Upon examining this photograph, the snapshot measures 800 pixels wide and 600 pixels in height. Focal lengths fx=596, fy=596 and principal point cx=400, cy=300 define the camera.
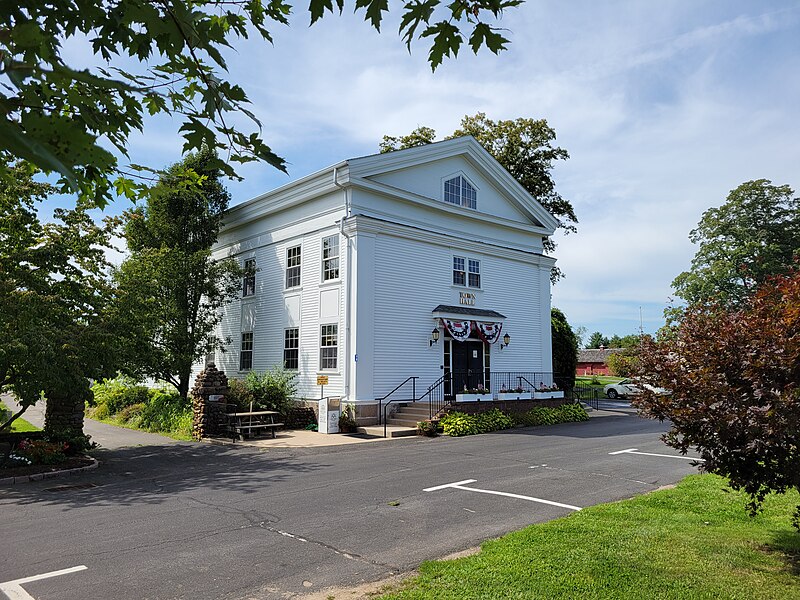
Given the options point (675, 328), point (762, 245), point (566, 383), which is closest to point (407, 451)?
point (675, 328)

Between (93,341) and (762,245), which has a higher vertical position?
(762,245)

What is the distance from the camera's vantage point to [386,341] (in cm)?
2012

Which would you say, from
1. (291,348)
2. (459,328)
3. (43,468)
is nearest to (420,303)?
(459,328)

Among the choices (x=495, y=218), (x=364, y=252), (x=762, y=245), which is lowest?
(x=364, y=252)

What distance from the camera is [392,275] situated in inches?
812

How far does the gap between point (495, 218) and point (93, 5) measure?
72.8 feet

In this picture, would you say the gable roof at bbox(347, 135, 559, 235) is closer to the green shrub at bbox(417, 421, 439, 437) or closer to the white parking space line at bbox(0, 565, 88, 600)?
the green shrub at bbox(417, 421, 439, 437)

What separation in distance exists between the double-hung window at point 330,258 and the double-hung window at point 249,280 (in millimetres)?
4183

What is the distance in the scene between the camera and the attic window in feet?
76.9

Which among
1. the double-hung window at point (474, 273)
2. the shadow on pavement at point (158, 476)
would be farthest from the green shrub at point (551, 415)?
the shadow on pavement at point (158, 476)

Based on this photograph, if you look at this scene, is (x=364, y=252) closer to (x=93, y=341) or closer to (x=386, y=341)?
(x=386, y=341)

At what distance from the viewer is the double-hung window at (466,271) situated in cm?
2289

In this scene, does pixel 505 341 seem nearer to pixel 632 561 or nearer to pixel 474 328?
pixel 474 328

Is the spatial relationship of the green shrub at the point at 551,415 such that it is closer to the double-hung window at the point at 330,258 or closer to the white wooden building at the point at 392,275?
the white wooden building at the point at 392,275
